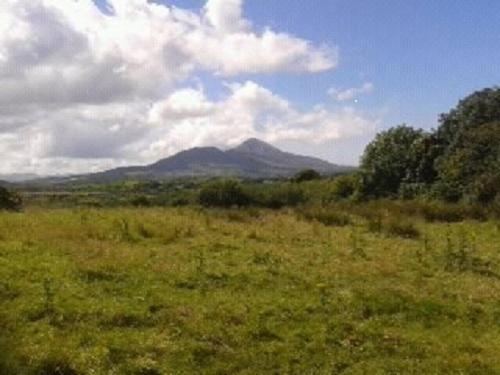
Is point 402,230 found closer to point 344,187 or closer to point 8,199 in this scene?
point 8,199

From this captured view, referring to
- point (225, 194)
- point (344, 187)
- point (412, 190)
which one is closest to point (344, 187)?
point (344, 187)

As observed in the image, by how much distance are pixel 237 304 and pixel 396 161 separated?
155 feet

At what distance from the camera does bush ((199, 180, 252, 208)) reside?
2196 inches

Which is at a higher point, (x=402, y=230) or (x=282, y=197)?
(x=282, y=197)

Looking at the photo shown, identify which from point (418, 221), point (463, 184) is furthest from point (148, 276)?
point (463, 184)

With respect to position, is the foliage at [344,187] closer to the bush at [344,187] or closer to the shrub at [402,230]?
the bush at [344,187]

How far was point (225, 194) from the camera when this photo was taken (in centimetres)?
5766

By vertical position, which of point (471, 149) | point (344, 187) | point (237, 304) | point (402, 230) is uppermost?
point (471, 149)

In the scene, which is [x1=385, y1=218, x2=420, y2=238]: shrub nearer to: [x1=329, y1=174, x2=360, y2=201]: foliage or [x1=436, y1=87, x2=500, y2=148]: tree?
[x1=436, y1=87, x2=500, y2=148]: tree

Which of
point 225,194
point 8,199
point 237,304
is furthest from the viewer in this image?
point 225,194

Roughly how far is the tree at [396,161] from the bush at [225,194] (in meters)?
11.6

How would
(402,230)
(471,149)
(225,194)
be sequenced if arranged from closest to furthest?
(402,230), (471,149), (225,194)

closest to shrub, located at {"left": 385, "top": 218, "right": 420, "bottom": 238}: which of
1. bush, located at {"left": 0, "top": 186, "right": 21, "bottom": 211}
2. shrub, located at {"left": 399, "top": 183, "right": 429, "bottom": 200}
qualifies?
bush, located at {"left": 0, "top": 186, "right": 21, "bottom": 211}

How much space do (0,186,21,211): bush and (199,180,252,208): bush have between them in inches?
629
